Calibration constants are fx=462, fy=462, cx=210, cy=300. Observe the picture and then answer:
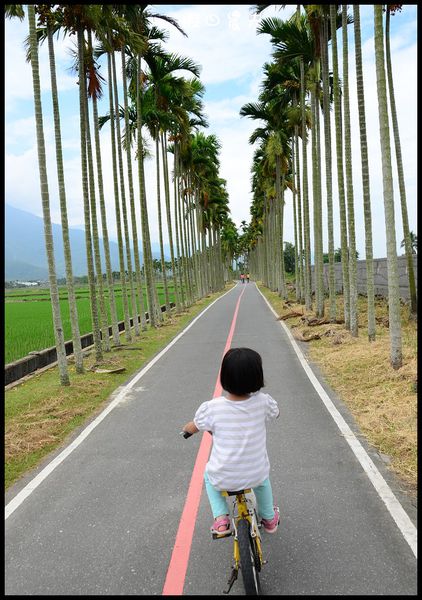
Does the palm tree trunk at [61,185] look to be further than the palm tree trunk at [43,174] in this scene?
Yes

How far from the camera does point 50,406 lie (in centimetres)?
813

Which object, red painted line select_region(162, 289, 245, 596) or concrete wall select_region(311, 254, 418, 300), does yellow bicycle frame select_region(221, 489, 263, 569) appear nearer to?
red painted line select_region(162, 289, 245, 596)

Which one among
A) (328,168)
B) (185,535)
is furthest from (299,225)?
(185,535)

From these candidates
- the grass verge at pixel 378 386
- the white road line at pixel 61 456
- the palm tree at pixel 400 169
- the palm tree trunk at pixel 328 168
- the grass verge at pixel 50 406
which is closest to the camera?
the white road line at pixel 61 456

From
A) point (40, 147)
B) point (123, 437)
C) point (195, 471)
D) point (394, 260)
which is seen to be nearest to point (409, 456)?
point (195, 471)

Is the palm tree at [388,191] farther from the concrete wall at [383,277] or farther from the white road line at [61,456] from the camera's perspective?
the concrete wall at [383,277]

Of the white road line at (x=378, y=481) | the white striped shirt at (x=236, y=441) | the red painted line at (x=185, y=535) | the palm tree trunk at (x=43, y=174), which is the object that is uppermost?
the palm tree trunk at (x=43, y=174)

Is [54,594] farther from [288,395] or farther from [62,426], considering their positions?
[288,395]

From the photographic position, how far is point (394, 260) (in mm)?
9242

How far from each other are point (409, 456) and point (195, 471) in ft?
8.10

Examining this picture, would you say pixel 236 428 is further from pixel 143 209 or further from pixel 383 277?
pixel 383 277

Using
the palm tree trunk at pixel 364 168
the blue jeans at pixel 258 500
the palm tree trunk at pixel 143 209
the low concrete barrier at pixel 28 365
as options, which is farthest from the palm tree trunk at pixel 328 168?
the blue jeans at pixel 258 500

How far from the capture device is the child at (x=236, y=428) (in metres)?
3.10

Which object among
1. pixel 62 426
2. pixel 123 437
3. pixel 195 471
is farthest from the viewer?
pixel 62 426
